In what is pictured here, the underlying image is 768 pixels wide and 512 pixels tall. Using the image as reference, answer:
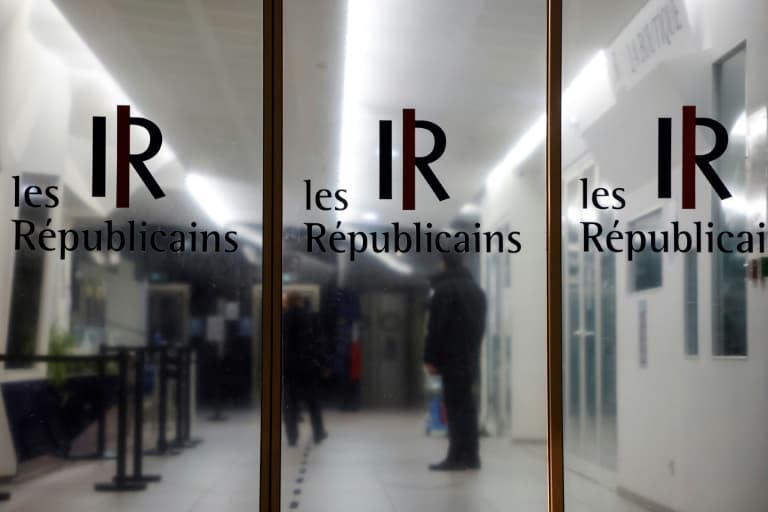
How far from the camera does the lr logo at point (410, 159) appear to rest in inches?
194

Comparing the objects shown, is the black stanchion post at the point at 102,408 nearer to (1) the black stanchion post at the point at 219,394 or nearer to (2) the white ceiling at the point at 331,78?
(1) the black stanchion post at the point at 219,394

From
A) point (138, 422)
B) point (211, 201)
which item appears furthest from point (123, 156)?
point (138, 422)

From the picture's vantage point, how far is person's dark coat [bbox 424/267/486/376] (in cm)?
496

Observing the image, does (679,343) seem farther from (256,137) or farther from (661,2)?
(256,137)

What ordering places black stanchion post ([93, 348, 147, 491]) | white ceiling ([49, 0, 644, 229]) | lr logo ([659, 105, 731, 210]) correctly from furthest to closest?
1. lr logo ([659, 105, 731, 210])
2. white ceiling ([49, 0, 644, 229])
3. black stanchion post ([93, 348, 147, 491])

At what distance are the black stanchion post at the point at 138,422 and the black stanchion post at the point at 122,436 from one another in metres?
0.04

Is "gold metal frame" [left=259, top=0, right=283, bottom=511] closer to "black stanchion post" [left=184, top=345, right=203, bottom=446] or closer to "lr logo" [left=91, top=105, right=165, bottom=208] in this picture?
"black stanchion post" [left=184, top=345, right=203, bottom=446]

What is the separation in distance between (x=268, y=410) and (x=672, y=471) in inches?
81.9

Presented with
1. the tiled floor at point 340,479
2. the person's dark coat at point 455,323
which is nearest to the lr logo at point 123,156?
the tiled floor at point 340,479

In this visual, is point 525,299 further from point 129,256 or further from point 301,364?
point 129,256

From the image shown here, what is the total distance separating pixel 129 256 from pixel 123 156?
498 millimetres

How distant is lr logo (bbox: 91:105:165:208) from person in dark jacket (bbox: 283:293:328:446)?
90 cm

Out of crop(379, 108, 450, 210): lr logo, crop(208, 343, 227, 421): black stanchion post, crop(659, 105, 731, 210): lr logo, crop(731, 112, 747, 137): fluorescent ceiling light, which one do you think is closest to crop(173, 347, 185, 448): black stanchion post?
crop(208, 343, 227, 421): black stanchion post

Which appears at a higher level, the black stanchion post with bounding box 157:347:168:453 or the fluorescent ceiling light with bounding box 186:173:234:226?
the fluorescent ceiling light with bounding box 186:173:234:226
